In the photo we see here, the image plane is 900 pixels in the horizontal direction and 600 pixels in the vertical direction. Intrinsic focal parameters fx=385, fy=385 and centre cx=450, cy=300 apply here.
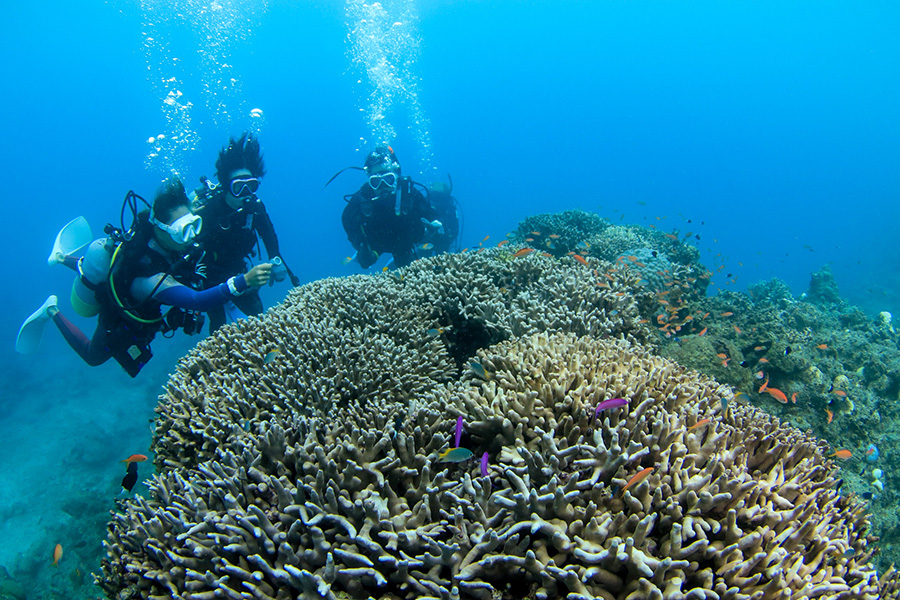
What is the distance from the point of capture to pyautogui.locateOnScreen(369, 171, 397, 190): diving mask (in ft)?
37.2

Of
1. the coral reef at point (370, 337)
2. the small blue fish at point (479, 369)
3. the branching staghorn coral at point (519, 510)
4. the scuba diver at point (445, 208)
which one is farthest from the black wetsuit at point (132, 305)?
the scuba diver at point (445, 208)

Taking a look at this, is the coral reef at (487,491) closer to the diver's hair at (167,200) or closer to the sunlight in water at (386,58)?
the diver's hair at (167,200)

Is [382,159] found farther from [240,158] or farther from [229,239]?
[229,239]

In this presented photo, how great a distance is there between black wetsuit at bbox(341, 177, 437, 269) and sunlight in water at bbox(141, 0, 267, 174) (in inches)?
3643

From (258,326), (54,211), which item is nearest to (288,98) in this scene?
(54,211)

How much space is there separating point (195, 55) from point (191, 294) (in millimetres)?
142513

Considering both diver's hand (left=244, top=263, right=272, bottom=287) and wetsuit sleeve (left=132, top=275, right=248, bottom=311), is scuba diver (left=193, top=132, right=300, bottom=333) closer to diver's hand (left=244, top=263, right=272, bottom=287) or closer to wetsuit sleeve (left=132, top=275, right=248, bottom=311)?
wetsuit sleeve (left=132, top=275, right=248, bottom=311)

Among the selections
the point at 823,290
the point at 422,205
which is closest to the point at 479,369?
the point at 422,205

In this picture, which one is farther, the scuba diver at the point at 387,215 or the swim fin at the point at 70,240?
the scuba diver at the point at 387,215

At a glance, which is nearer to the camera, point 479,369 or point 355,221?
point 479,369

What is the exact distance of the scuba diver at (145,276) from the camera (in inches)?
238

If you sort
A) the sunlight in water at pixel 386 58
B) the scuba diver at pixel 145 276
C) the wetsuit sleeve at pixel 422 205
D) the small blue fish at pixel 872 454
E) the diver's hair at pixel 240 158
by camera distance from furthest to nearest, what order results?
the sunlight in water at pixel 386 58
the wetsuit sleeve at pixel 422 205
the diver's hair at pixel 240 158
the scuba diver at pixel 145 276
the small blue fish at pixel 872 454

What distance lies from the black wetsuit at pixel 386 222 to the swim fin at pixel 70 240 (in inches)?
253

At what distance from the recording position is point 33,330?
8.63m
